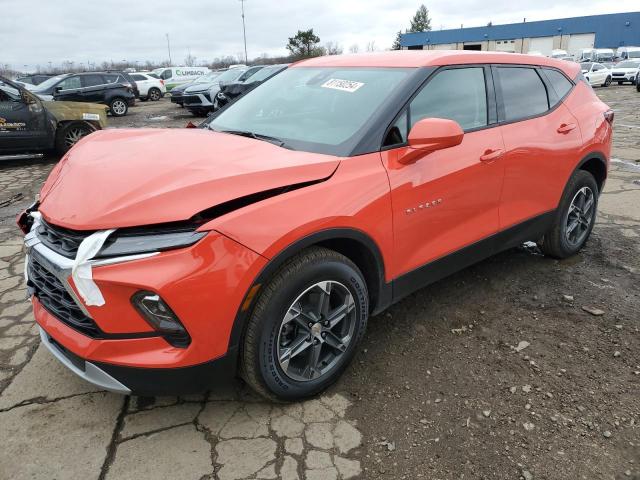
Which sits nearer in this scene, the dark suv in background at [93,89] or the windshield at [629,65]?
the dark suv in background at [93,89]

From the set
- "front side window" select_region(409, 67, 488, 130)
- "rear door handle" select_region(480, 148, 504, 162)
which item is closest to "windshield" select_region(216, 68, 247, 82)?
"front side window" select_region(409, 67, 488, 130)

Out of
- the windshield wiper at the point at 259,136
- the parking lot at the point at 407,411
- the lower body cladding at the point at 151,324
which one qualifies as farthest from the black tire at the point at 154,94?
the lower body cladding at the point at 151,324

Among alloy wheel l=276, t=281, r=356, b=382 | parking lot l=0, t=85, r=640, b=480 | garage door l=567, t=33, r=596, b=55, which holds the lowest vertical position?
parking lot l=0, t=85, r=640, b=480

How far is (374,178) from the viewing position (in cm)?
245

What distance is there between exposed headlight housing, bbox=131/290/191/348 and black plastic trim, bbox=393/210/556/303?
1.25 metres

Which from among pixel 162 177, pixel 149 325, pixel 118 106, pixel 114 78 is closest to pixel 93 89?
pixel 118 106

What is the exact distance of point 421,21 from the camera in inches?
3378

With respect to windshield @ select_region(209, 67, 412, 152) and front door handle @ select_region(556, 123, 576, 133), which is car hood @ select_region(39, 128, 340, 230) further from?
front door handle @ select_region(556, 123, 576, 133)

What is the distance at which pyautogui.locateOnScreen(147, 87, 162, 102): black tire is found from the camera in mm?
24798

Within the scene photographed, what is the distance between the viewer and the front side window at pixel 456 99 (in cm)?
278

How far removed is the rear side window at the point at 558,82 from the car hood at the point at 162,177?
2364mm

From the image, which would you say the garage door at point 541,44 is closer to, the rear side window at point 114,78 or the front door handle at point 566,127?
the rear side window at point 114,78

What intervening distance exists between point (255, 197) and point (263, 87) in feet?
5.55

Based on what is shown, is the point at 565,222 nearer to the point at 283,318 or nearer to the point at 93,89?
the point at 283,318
